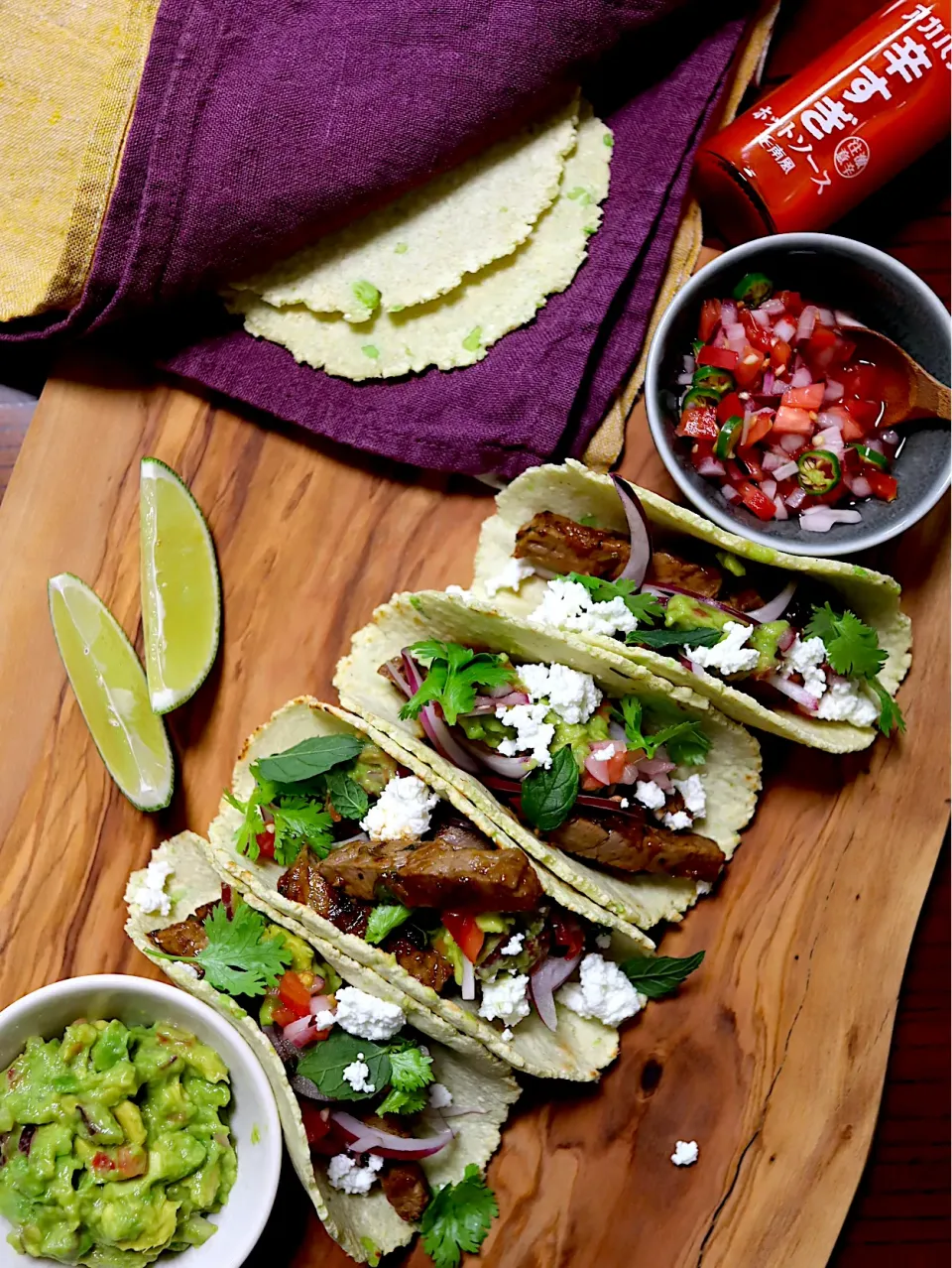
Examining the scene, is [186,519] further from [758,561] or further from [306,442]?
[758,561]

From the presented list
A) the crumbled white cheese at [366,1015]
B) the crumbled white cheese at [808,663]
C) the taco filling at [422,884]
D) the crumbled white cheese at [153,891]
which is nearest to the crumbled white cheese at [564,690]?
the taco filling at [422,884]

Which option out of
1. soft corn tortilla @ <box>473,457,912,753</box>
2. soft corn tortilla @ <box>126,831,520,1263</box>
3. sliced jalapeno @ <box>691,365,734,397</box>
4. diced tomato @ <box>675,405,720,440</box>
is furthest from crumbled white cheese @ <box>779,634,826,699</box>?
soft corn tortilla @ <box>126,831,520,1263</box>

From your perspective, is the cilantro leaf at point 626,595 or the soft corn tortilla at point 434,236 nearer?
the cilantro leaf at point 626,595

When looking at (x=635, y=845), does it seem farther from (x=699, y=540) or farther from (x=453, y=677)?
(x=699, y=540)

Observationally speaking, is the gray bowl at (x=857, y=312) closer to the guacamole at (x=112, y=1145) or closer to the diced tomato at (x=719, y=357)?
the diced tomato at (x=719, y=357)

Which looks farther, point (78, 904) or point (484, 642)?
point (78, 904)

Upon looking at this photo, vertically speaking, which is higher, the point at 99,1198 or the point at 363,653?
the point at 363,653

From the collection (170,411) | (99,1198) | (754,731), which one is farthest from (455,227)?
(99,1198)
